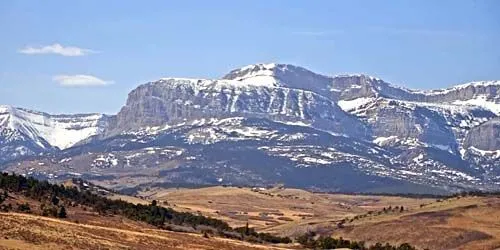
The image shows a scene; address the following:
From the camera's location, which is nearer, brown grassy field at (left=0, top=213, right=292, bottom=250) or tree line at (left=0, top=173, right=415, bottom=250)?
brown grassy field at (left=0, top=213, right=292, bottom=250)

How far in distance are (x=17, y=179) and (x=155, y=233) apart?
3806 cm

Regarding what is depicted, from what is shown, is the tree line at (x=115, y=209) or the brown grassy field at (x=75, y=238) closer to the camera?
the brown grassy field at (x=75, y=238)

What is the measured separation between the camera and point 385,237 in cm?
19388

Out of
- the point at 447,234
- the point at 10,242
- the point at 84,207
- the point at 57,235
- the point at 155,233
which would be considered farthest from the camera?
the point at 447,234

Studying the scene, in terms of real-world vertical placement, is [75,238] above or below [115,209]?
A: below

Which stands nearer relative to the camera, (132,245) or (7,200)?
(132,245)

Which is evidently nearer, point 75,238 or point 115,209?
point 75,238

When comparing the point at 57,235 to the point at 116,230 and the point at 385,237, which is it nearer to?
the point at 116,230

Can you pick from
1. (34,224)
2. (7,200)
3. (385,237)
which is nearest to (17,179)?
(7,200)

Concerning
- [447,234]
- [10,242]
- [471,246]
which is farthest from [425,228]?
[10,242]

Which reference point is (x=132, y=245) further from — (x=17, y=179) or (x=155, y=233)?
(x=17, y=179)

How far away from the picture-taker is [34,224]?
8900 cm

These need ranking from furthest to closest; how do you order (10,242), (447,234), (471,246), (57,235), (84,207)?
(447,234)
(471,246)
(84,207)
(57,235)
(10,242)

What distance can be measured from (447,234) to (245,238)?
64.6m
